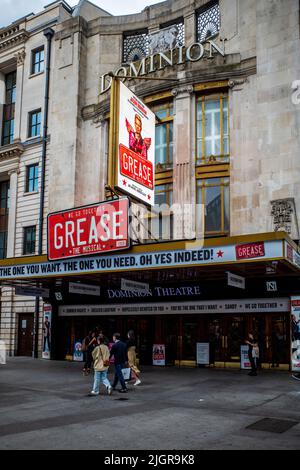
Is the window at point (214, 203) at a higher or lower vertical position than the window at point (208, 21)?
lower

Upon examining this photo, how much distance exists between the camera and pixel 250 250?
15.9 meters

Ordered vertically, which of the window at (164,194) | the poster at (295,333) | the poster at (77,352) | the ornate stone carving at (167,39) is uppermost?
the ornate stone carving at (167,39)

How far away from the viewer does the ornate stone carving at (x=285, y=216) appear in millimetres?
20525

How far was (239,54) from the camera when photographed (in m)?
23.7

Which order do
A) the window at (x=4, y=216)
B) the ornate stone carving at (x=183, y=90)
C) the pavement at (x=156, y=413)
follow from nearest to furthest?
1. the pavement at (x=156, y=413)
2. the ornate stone carving at (x=183, y=90)
3. the window at (x=4, y=216)

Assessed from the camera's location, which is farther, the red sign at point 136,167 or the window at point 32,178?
the window at point 32,178

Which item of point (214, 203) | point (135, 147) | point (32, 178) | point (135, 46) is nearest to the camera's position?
point (135, 147)

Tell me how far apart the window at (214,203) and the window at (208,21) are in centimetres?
766

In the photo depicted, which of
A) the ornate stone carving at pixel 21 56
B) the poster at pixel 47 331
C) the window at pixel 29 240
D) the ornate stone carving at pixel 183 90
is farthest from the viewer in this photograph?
the ornate stone carving at pixel 21 56

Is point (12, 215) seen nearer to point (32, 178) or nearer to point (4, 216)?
point (4, 216)

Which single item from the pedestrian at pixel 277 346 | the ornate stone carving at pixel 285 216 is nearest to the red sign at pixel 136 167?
the ornate stone carving at pixel 285 216

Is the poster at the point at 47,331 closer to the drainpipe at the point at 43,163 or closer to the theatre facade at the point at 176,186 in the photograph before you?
the theatre facade at the point at 176,186

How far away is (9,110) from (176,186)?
16.2 m

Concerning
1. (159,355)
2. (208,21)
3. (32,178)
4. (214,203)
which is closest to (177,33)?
(208,21)
